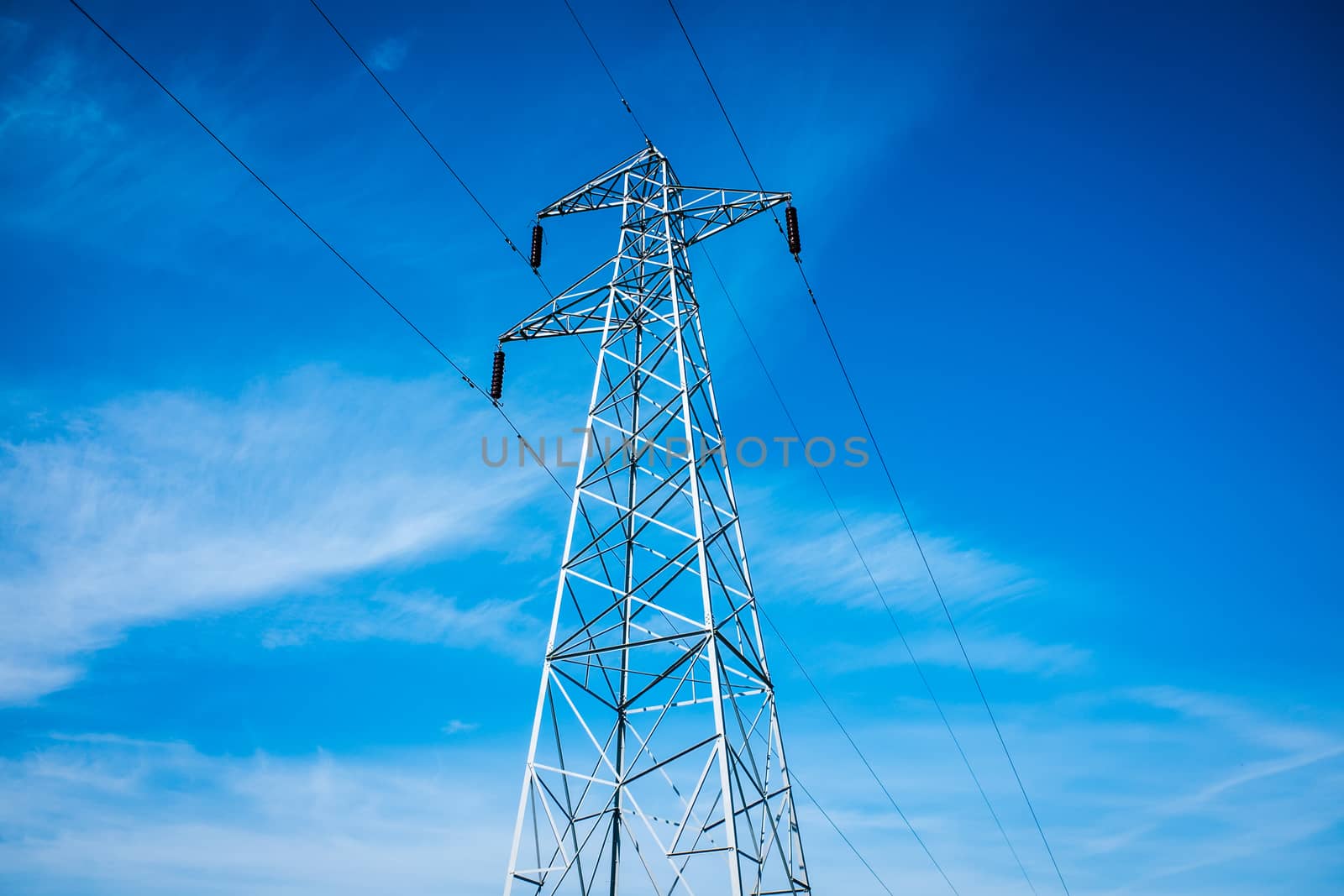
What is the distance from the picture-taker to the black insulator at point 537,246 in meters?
22.3

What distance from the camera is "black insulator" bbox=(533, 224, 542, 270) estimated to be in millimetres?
22328

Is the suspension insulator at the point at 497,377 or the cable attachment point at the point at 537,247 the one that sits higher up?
the cable attachment point at the point at 537,247

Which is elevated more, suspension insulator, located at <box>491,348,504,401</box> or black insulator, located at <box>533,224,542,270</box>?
black insulator, located at <box>533,224,542,270</box>

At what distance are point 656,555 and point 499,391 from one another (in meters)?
6.07

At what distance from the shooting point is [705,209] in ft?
67.7

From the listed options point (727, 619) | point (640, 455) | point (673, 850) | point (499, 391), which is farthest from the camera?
point (499, 391)

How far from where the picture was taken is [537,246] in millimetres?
22609

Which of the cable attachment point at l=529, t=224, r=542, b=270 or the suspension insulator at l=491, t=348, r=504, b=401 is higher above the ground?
the cable attachment point at l=529, t=224, r=542, b=270

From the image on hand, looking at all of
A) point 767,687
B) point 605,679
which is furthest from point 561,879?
point 767,687

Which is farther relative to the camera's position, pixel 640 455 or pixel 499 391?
pixel 499 391

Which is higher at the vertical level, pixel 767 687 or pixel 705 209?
pixel 705 209

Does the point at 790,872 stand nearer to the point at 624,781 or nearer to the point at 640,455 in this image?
the point at 624,781

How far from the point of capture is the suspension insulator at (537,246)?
22328 millimetres

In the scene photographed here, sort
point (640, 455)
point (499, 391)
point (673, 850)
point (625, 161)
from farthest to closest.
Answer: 1. point (625, 161)
2. point (499, 391)
3. point (640, 455)
4. point (673, 850)
